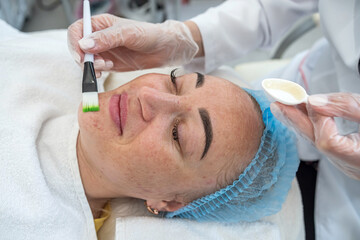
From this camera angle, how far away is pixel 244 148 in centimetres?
93

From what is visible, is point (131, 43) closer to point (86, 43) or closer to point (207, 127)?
point (86, 43)

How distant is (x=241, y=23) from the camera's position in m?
1.34

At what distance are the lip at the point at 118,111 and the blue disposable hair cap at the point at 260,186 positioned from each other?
1.23 feet

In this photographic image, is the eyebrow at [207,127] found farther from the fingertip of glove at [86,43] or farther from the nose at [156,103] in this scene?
the fingertip of glove at [86,43]

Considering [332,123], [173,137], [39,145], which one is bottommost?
[39,145]

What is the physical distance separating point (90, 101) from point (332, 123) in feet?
2.11

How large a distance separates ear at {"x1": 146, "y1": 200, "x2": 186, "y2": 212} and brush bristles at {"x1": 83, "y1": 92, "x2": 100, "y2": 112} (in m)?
0.41

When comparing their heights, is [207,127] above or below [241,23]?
below

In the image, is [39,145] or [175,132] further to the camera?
[39,145]

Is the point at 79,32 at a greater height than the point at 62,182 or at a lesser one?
greater

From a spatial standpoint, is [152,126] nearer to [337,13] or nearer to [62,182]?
[62,182]

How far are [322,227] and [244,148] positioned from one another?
59 centimetres

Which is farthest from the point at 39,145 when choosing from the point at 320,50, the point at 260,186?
the point at 320,50

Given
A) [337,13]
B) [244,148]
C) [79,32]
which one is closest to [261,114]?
[244,148]
